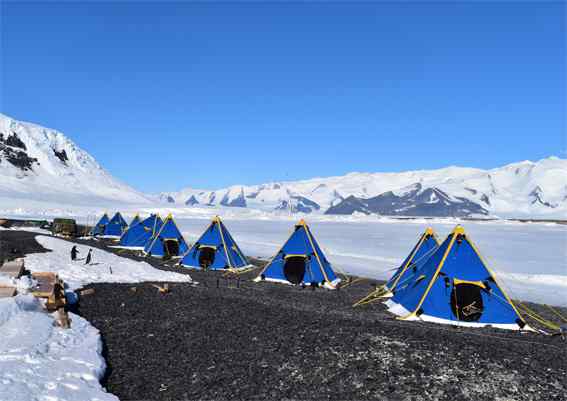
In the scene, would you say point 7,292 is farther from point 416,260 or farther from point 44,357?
point 416,260

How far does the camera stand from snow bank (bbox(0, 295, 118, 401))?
7805mm

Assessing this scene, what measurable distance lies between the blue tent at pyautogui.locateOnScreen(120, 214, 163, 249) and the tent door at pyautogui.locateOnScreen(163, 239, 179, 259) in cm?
480

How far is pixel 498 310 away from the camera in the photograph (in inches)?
591

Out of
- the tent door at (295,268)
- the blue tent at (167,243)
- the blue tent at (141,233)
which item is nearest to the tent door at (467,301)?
the tent door at (295,268)

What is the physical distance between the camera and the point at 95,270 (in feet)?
70.8

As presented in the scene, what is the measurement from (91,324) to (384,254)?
114 ft

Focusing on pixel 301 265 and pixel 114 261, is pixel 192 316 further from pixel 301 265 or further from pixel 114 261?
pixel 114 261

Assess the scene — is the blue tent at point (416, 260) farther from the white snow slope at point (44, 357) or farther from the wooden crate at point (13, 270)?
the wooden crate at point (13, 270)

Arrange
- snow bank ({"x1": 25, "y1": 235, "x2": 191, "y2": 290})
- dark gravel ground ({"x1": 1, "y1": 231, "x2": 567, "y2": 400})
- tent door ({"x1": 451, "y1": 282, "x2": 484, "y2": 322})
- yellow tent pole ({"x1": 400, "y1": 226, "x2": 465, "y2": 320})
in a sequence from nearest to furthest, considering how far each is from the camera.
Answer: dark gravel ground ({"x1": 1, "y1": 231, "x2": 567, "y2": 400}), tent door ({"x1": 451, "y1": 282, "x2": 484, "y2": 322}), yellow tent pole ({"x1": 400, "y1": 226, "x2": 465, "y2": 320}), snow bank ({"x1": 25, "y1": 235, "x2": 191, "y2": 290})

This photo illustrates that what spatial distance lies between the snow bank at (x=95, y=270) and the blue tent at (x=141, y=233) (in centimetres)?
1036

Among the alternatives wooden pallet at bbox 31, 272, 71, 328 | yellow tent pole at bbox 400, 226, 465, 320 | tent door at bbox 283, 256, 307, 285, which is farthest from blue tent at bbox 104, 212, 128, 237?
yellow tent pole at bbox 400, 226, 465, 320

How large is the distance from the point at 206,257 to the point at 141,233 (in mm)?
13164

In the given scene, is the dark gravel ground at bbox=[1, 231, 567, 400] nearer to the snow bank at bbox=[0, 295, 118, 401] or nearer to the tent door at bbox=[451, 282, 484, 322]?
the snow bank at bbox=[0, 295, 118, 401]

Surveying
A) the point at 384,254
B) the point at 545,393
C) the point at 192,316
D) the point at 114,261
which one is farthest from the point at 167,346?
the point at 384,254
